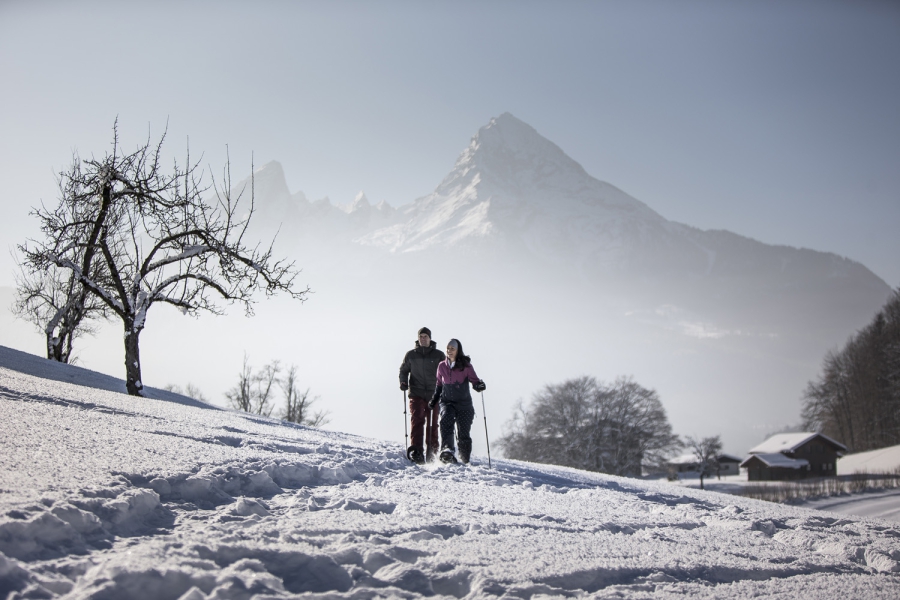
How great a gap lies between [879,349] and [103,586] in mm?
72188

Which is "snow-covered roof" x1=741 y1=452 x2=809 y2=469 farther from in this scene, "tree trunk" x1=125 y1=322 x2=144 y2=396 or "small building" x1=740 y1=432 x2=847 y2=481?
"tree trunk" x1=125 y1=322 x2=144 y2=396

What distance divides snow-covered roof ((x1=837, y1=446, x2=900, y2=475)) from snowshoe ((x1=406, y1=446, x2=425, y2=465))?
51.8m

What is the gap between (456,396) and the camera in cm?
831

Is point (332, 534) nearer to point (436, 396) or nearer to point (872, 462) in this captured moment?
point (436, 396)

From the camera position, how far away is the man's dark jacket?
28.4ft

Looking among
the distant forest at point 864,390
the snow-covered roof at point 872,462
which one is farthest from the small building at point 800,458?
the distant forest at point 864,390

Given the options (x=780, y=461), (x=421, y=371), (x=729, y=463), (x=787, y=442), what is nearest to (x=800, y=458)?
(x=780, y=461)

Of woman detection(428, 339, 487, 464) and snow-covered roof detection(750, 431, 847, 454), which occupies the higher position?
woman detection(428, 339, 487, 464)

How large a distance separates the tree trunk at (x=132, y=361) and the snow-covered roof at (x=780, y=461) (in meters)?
62.2

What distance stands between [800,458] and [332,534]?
67781mm

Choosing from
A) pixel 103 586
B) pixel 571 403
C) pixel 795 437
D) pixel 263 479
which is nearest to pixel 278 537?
pixel 103 586

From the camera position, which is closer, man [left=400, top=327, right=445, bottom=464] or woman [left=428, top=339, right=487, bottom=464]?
woman [left=428, top=339, right=487, bottom=464]

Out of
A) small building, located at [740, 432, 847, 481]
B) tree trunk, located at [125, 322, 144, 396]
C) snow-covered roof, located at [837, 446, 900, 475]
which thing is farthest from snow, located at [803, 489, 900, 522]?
tree trunk, located at [125, 322, 144, 396]

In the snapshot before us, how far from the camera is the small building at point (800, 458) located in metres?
56.6
